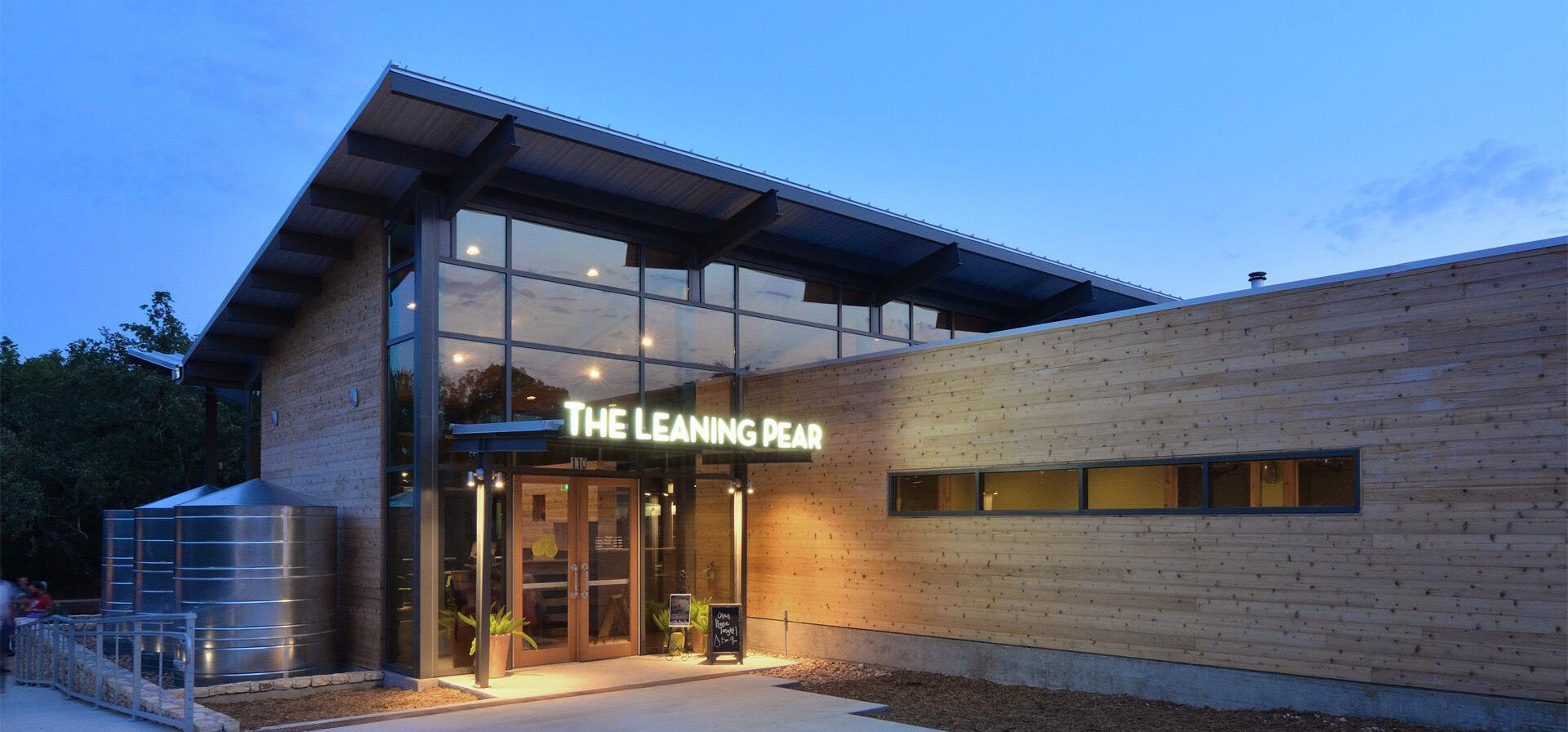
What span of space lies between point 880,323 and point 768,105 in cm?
15229

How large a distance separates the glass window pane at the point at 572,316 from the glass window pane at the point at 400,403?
1261mm

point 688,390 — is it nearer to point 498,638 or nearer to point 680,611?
point 680,611

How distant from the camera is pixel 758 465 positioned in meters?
15.6

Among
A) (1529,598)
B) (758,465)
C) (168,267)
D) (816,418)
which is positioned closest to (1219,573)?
(1529,598)

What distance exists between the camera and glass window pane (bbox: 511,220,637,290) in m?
13.4

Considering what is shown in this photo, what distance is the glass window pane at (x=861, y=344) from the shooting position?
54.6 ft

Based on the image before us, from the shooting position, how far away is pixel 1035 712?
1042 cm

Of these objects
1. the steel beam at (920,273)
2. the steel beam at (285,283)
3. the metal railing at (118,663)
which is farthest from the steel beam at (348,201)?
the steel beam at (920,273)

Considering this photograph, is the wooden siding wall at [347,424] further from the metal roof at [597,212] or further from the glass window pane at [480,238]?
the glass window pane at [480,238]

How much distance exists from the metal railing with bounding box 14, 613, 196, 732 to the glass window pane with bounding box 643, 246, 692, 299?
6726 mm

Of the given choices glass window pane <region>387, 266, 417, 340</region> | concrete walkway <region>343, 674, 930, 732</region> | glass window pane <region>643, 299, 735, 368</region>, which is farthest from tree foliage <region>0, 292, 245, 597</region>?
concrete walkway <region>343, 674, 930, 732</region>

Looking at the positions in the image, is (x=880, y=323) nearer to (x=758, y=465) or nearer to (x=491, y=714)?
(x=758, y=465)

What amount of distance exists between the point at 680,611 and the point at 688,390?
2.98 metres

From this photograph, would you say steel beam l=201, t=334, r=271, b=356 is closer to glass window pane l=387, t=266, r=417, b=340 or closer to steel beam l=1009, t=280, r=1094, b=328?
glass window pane l=387, t=266, r=417, b=340
